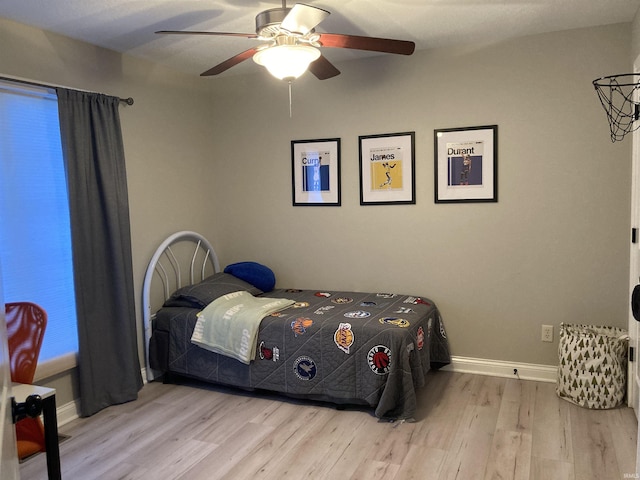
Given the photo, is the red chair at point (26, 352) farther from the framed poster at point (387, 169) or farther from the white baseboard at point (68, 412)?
the framed poster at point (387, 169)

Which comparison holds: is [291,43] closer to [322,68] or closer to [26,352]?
[322,68]

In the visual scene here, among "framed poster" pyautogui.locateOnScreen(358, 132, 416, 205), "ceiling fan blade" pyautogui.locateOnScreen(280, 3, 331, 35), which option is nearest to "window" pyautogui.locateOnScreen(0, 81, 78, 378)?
"ceiling fan blade" pyautogui.locateOnScreen(280, 3, 331, 35)

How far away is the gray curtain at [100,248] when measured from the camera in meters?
3.29

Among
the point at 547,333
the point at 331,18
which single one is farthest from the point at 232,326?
the point at 547,333

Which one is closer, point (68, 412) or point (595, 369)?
point (595, 369)

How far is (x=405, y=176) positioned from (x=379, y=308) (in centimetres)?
105

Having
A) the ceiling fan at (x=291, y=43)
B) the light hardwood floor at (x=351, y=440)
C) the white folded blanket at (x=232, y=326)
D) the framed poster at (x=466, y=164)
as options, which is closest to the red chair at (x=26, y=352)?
the light hardwood floor at (x=351, y=440)

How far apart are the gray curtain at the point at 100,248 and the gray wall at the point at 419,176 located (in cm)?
18

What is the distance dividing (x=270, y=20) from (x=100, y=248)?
1.94 meters

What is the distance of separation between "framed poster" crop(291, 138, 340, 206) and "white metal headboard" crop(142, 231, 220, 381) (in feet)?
2.96

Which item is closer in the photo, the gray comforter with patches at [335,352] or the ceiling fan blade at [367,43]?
the ceiling fan blade at [367,43]

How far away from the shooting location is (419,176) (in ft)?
13.0

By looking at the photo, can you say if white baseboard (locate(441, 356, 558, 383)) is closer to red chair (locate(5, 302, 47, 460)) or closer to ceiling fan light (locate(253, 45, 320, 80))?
ceiling fan light (locate(253, 45, 320, 80))

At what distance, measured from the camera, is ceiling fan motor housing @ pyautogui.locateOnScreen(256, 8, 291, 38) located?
238cm
